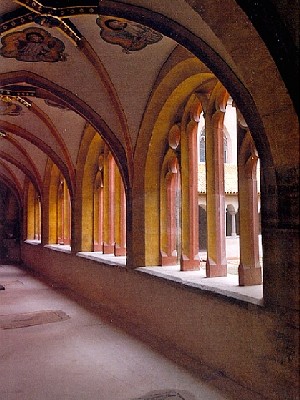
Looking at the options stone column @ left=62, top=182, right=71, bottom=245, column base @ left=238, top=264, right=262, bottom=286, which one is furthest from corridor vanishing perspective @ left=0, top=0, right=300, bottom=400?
stone column @ left=62, top=182, right=71, bottom=245

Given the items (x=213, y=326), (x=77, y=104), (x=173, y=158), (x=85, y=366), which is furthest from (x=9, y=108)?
(x=213, y=326)

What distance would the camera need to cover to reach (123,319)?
23.2ft

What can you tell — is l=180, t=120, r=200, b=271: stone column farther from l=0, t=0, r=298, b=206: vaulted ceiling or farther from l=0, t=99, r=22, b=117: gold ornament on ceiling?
l=0, t=99, r=22, b=117: gold ornament on ceiling

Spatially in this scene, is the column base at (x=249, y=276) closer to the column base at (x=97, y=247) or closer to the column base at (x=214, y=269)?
the column base at (x=214, y=269)

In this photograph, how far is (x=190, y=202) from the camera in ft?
20.2

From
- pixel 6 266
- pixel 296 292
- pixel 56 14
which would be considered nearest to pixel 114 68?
pixel 56 14

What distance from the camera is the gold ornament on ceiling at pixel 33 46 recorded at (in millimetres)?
5914

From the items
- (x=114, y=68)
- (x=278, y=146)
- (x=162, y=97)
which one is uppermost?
(x=114, y=68)

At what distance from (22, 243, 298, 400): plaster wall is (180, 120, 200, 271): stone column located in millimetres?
555

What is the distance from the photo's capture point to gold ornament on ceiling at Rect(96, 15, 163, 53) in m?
5.36

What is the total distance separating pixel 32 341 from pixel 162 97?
11.8 feet

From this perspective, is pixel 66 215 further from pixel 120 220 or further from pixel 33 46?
pixel 33 46

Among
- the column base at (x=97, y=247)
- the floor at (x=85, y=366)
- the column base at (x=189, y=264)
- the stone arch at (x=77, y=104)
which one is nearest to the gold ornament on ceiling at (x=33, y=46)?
the stone arch at (x=77, y=104)

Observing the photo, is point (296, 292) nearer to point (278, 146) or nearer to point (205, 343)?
point (278, 146)
